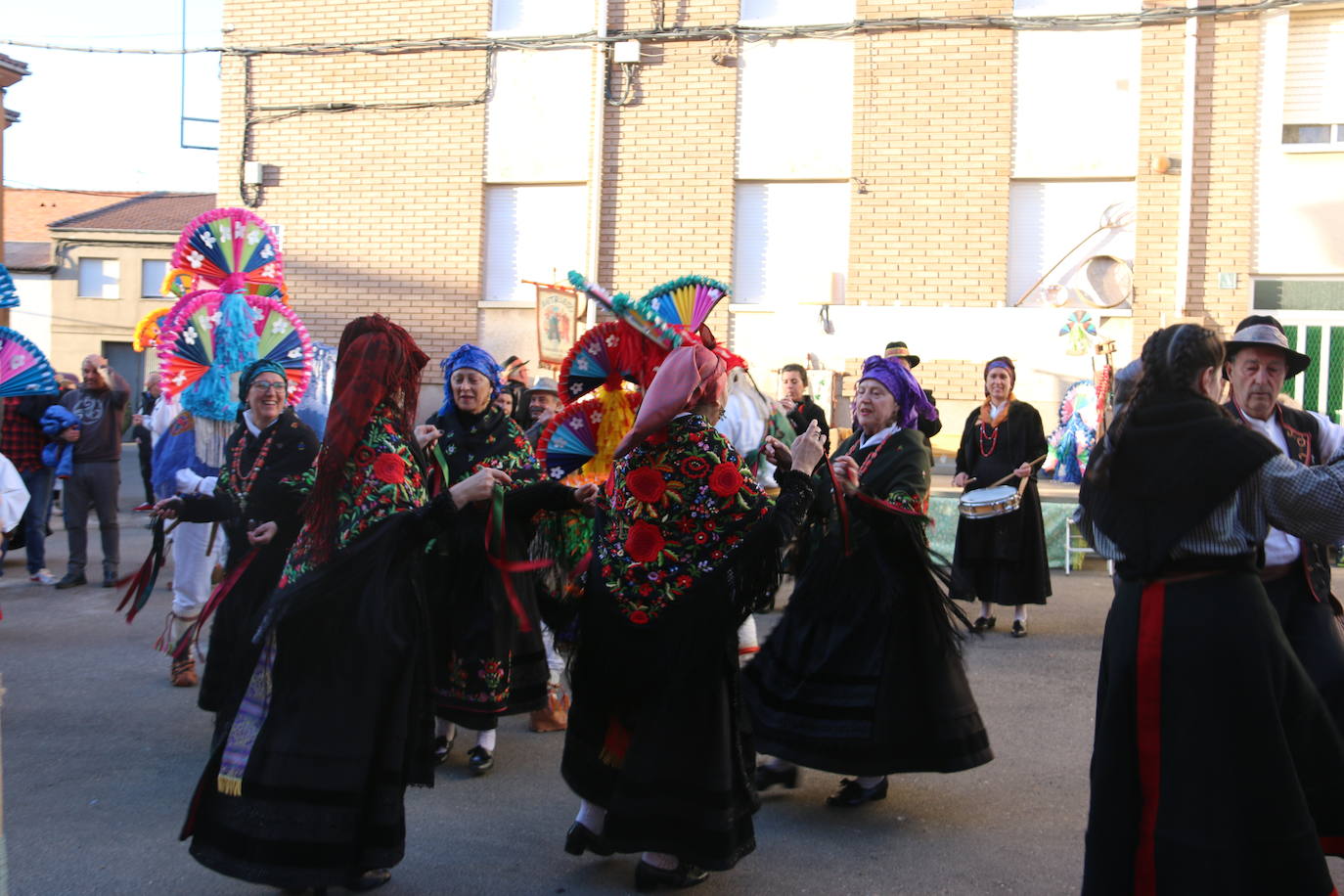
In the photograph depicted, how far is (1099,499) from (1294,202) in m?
10.9

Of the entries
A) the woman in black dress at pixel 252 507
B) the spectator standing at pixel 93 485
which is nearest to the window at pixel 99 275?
the spectator standing at pixel 93 485

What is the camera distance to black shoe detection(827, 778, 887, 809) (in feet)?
15.9

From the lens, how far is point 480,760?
17.5 ft

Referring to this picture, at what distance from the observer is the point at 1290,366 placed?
425 centimetres

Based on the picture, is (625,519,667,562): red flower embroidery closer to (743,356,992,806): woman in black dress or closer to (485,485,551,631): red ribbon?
(485,485,551,631): red ribbon

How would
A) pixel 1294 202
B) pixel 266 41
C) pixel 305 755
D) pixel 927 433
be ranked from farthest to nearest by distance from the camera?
1. pixel 266 41
2. pixel 1294 202
3. pixel 927 433
4. pixel 305 755

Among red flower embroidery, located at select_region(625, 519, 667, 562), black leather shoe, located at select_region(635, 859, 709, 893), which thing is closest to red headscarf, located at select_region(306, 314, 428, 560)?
red flower embroidery, located at select_region(625, 519, 667, 562)

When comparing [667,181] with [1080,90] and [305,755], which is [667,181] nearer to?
[1080,90]

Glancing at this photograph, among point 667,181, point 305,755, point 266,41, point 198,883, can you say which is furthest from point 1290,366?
point 266,41

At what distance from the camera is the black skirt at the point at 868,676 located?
4535 millimetres

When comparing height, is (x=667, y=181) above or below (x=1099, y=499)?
above

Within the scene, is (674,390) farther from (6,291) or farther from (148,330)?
(148,330)

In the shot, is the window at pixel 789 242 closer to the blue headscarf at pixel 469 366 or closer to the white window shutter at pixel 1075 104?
the white window shutter at pixel 1075 104

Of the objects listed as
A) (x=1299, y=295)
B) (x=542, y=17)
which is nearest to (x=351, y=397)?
(x=542, y=17)
